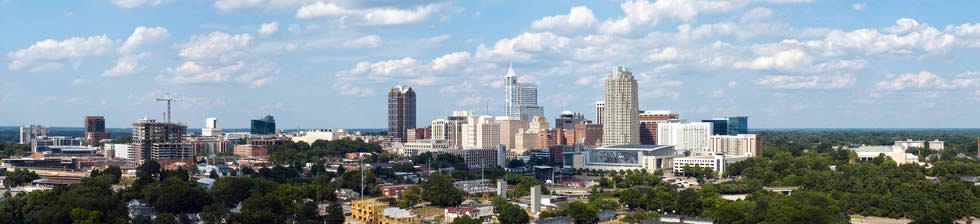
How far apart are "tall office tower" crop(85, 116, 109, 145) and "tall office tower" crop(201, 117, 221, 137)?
1996 centimetres

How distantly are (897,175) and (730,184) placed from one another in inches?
608

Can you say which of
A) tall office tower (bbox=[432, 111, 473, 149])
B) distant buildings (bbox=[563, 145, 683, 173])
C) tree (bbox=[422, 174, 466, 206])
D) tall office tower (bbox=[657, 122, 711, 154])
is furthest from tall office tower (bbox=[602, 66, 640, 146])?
tree (bbox=[422, 174, 466, 206])

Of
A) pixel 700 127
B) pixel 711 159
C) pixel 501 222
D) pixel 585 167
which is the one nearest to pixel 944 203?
pixel 501 222

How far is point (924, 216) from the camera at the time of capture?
5134 cm

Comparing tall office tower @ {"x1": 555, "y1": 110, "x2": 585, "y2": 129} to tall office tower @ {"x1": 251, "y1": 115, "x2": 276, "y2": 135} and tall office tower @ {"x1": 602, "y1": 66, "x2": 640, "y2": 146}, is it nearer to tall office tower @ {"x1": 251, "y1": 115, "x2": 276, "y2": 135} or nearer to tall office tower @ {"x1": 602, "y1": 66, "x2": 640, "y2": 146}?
tall office tower @ {"x1": 602, "y1": 66, "x2": 640, "y2": 146}

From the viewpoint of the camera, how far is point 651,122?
145 metres

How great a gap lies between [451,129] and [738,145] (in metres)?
49.9

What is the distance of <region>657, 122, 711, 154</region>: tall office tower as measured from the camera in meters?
132

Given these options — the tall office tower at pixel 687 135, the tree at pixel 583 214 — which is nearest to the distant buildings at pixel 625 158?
the tall office tower at pixel 687 135

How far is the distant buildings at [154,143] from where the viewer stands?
356ft

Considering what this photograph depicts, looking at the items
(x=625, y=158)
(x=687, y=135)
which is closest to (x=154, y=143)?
(x=625, y=158)

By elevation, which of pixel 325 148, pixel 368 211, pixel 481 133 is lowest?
pixel 368 211

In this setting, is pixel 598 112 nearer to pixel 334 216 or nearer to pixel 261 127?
pixel 261 127

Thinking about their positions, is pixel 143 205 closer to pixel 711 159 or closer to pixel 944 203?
pixel 944 203
